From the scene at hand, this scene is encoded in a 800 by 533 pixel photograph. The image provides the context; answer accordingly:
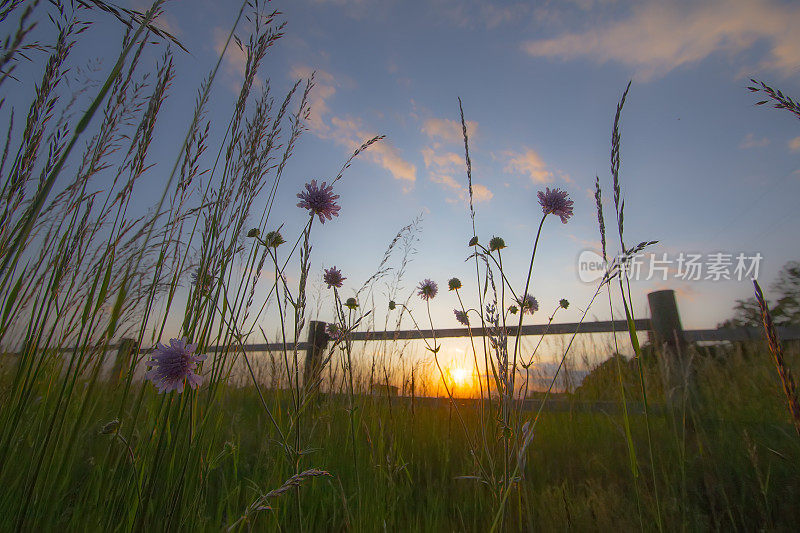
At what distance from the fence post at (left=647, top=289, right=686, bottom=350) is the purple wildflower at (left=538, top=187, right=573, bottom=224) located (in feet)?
8.88

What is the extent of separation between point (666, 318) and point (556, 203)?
2776 mm

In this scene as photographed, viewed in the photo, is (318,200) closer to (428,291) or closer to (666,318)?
(428,291)

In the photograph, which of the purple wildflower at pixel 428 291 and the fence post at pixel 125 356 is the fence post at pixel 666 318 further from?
the fence post at pixel 125 356

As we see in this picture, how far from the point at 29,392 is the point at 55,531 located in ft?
1.64

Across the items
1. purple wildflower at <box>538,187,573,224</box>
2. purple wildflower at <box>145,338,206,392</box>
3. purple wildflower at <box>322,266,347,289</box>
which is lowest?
purple wildflower at <box>145,338,206,392</box>

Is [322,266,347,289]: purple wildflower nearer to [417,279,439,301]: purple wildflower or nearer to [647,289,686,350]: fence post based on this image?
[417,279,439,301]: purple wildflower

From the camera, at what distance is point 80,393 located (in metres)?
1.73

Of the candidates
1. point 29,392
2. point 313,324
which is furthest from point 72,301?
point 313,324

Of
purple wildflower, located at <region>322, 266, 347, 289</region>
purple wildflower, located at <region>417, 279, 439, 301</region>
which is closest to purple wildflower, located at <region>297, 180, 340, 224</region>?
purple wildflower, located at <region>322, 266, 347, 289</region>

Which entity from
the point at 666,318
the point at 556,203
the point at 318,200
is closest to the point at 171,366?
the point at 318,200

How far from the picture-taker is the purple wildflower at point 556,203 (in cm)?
154

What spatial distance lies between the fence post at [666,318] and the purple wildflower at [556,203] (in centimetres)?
271

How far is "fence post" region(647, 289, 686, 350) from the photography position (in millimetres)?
3496

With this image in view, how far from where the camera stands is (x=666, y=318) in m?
3.53
